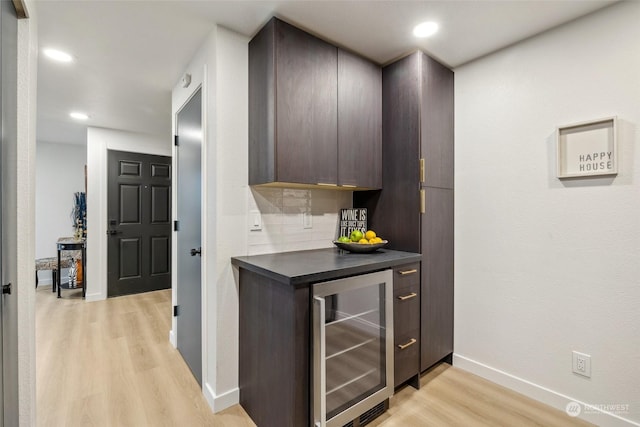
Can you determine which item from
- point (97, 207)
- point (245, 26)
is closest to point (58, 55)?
point (245, 26)

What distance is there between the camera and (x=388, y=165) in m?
2.24

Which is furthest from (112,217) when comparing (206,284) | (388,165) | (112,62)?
(388,165)

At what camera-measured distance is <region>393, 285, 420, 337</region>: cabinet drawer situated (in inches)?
72.4

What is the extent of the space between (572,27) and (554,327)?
6.14 feet

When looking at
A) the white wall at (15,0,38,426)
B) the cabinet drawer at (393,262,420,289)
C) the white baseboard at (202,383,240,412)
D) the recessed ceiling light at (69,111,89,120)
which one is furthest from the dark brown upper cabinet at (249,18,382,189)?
the recessed ceiling light at (69,111,89,120)

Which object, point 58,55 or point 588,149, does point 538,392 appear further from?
point 58,55

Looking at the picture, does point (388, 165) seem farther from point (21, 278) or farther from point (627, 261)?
point (21, 278)

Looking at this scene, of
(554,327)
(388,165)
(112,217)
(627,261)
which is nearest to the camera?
(627,261)

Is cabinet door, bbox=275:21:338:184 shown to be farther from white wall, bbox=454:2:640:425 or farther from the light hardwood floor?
the light hardwood floor

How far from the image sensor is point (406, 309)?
75.2 inches

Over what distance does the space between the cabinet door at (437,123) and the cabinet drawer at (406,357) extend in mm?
1081

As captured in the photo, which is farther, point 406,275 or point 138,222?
point 138,222

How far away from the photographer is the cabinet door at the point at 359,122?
2043mm

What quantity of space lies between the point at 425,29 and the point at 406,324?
6.34 feet
